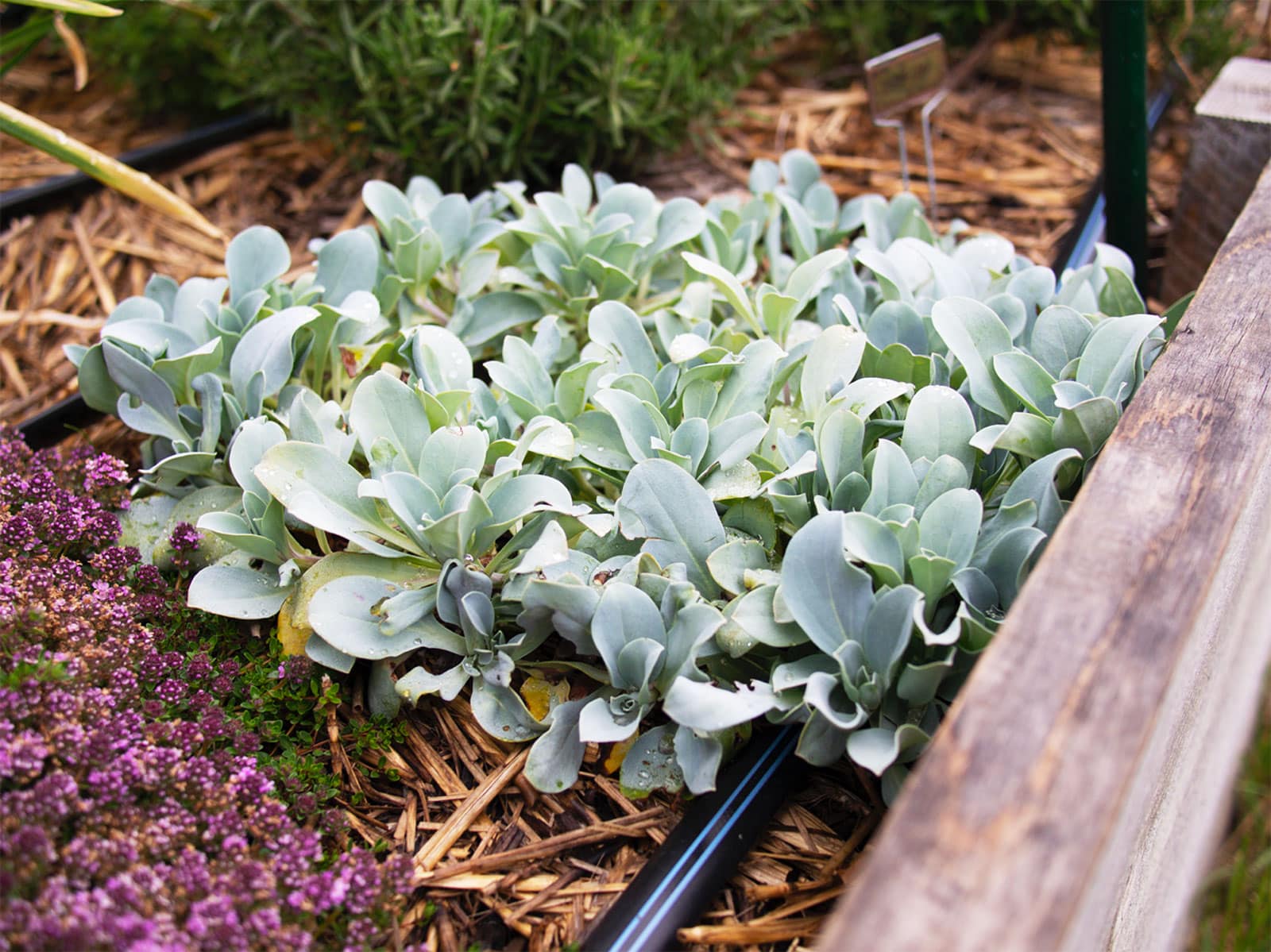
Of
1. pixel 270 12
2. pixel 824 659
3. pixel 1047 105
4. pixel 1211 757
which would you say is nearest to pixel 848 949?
pixel 824 659

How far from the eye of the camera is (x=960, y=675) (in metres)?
1.09

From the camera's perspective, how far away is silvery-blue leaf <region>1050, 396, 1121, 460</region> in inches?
45.6

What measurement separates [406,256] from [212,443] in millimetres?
445

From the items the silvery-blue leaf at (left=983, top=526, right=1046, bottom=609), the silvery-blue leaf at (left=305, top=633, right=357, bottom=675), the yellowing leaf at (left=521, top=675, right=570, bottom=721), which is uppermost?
the silvery-blue leaf at (left=983, top=526, right=1046, bottom=609)

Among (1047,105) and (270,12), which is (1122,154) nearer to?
(1047,105)

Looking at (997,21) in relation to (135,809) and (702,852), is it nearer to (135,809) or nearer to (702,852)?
(702,852)

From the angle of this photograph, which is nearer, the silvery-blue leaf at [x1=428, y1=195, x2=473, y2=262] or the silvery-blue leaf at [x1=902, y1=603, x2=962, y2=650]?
the silvery-blue leaf at [x1=902, y1=603, x2=962, y2=650]

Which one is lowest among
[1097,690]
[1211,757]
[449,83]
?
[1211,757]

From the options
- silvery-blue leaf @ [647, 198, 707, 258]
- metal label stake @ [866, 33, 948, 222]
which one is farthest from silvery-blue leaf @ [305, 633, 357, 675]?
metal label stake @ [866, 33, 948, 222]

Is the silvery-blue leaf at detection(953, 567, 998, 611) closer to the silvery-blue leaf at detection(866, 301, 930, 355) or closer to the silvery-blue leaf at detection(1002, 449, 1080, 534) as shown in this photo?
the silvery-blue leaf at detection(1002, 449, 1080, 534)

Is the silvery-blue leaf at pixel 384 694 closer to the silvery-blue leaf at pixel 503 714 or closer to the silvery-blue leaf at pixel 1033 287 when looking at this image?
the silvery-blue leaf at pixel 503 714

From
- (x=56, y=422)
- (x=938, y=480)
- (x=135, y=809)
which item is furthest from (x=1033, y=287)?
(x=56, y=422)

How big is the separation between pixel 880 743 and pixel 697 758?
19 centimetres

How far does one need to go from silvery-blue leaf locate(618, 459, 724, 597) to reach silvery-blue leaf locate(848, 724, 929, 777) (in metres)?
0.27
